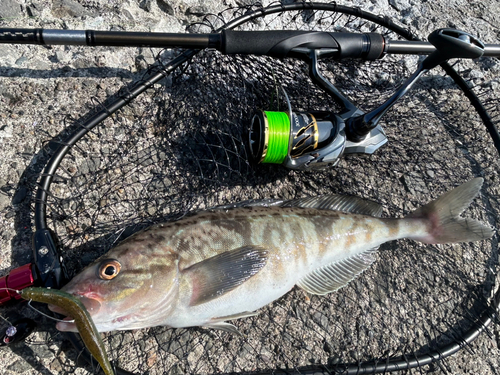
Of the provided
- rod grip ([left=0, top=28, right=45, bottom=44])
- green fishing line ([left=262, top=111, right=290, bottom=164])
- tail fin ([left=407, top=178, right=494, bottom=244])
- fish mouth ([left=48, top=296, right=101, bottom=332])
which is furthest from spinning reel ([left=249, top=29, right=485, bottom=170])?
rod grip ([left=0, top=28, right=45, bottom=44])

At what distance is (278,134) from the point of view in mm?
2441

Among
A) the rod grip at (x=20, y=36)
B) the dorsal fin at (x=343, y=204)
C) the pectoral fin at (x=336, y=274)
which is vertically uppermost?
the rod grip at (x=20, y=36)

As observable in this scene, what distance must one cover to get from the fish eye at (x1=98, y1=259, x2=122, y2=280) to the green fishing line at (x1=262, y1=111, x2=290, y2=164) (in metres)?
1.18

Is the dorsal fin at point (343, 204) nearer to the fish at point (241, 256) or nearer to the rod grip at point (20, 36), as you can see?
the fish at point (241, 256)

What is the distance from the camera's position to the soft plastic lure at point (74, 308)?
1.78 meters

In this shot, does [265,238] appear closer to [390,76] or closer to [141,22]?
[390,76]

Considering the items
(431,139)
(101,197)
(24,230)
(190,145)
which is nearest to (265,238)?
(190,145)

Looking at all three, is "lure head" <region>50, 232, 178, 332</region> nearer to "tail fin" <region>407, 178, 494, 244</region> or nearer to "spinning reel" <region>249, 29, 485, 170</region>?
"spinning reel" <region>249, 29, 485, 170</region>

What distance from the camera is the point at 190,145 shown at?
2.89 meters

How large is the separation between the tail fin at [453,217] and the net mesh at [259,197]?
38 cm

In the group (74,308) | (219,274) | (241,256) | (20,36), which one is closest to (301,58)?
(241,256)

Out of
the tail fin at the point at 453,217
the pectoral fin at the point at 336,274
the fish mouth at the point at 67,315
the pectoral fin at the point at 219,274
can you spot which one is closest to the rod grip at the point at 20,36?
the fish mouth at the point at 67,315

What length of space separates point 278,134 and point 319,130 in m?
0.31

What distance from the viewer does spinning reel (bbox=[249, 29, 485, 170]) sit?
8.00 feet
